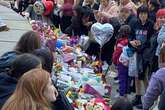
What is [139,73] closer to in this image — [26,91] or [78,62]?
[78,62]

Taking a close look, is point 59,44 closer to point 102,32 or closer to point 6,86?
point 102,32

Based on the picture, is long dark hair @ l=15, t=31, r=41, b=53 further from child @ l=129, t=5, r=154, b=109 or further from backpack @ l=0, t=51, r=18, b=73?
child @ l=129, t=5, r=154, b=109

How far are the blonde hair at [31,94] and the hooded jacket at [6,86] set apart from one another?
75 cm

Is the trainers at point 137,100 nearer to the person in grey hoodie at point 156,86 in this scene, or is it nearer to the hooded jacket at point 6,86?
the person in grey hoodie at point 156,86

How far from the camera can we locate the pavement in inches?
329

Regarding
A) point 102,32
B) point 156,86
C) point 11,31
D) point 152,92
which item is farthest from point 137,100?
point 156,86

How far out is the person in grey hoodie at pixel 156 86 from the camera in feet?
19.6

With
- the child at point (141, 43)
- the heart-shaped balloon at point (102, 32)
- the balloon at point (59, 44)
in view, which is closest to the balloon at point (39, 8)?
the heart-shaped balloon at point (102, 32)

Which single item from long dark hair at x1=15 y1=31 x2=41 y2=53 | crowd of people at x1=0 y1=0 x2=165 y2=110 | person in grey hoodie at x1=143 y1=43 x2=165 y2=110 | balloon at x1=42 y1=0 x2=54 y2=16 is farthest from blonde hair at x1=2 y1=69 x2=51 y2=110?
balloon at x1=42 y1=0 x2=54 y2=16

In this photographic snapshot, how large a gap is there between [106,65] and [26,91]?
Result: 7.12 m

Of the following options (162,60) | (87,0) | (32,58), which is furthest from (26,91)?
(87,0)

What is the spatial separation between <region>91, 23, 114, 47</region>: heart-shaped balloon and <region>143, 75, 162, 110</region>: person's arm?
3.91m

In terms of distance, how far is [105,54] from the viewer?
1088 cm

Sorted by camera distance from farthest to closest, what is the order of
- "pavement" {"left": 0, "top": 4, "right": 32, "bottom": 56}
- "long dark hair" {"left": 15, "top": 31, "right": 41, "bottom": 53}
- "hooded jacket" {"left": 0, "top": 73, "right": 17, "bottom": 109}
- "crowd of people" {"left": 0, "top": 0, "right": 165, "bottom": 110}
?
"pavement" {"left": 0, "top": 4, "right": 32, "bottom": 56}, "long dark hair" {"left": 15, "top": 31, "right": 41, "bottom": 53}, "hooded jacket" {"left": 0, "top": 73, "right": 17, "bottom": 109}, "crowd of people" {"left": 0, "top": 0, "right": 165, "bottom": 110}
